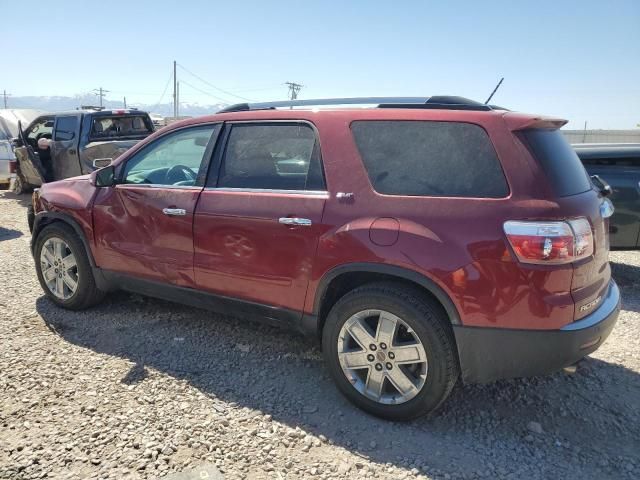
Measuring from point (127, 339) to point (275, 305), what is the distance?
143 centimetres

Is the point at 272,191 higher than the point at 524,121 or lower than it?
lower

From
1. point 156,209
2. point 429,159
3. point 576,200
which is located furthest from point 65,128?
point 576,200

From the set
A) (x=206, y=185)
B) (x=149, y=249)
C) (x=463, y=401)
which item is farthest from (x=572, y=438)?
(x=149, y=249)

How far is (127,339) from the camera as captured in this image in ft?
12.6

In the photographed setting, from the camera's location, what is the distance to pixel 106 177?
392cm

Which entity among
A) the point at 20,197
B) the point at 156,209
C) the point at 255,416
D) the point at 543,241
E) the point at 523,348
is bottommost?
the point at 20,197

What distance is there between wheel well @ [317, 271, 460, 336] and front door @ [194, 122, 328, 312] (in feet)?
0.51

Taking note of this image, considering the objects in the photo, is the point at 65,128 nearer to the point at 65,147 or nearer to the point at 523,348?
the point at 65,147

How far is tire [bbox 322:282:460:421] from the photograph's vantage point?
2635 mm

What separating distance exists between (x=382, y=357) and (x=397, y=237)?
709 millimetres

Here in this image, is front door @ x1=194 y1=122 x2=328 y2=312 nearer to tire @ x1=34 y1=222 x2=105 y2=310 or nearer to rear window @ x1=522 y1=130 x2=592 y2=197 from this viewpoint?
rear window @ x1=522 y1=130 x2=592 y2=197

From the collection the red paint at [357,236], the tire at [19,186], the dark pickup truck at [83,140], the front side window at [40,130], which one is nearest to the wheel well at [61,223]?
the red paint at [357,236]

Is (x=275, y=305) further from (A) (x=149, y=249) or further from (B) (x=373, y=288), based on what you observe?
(A) (x=149, y=249)

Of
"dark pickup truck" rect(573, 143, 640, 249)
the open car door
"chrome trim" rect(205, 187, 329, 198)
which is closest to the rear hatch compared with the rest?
"chrome trim" rect(205, 187, 329, 198)
